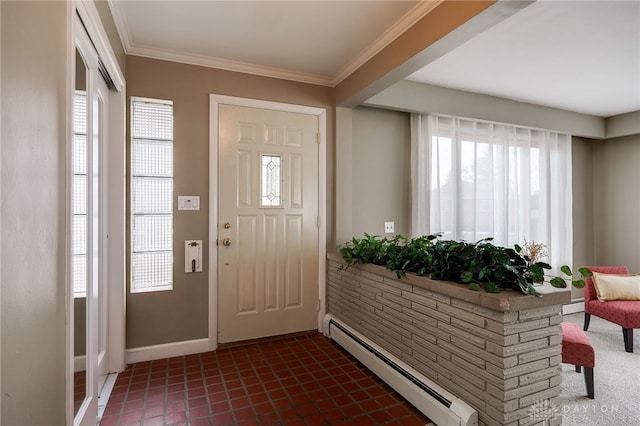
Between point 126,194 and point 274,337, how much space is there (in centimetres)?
182

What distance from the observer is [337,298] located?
3068 millimetres

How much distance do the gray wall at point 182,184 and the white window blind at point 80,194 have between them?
1086 millimetres

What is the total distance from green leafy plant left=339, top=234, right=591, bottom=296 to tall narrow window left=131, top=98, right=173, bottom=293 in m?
1.83

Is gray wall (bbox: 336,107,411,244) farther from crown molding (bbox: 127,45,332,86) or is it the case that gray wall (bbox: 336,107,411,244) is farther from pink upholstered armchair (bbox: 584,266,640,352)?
pink upholstered armchair (bbox: 584,266,640,352)

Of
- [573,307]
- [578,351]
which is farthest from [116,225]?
[573,307]

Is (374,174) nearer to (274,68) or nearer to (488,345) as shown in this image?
(274,68)

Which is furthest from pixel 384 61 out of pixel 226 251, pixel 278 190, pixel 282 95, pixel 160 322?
A: pixel 160 322

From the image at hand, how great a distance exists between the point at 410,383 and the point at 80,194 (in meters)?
2.17

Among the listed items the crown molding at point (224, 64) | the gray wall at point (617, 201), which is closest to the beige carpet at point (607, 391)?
the gray wall at point (617, 201)

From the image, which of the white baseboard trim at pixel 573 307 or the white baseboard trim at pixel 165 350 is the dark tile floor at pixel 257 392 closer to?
the white baseboard trim at pixel 165 350

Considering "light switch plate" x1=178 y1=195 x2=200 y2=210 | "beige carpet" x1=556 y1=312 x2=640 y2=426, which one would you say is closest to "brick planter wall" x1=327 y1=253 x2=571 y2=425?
"beige carpet" x1=556 y1=312 x2=640 y2=426

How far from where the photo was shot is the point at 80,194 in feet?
5.11

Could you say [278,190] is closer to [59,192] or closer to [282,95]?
[282,95]

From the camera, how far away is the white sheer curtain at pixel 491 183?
356 cm
